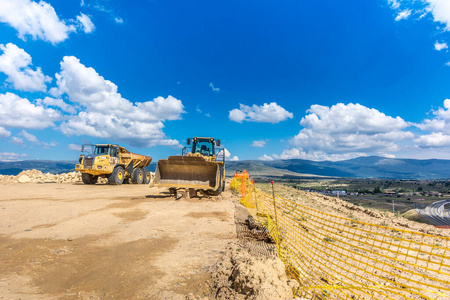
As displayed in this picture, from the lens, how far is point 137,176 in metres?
20.6

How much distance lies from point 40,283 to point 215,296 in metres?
2.78

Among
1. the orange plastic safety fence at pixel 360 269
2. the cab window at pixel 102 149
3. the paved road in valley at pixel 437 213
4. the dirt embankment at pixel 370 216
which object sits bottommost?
the paved road in valley at pixel 437 213

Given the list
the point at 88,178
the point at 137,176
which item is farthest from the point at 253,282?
the point at 88,178

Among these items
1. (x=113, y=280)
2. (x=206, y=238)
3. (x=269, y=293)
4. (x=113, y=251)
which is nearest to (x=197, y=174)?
(x=206, y=238)

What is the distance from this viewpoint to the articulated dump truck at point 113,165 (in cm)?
1741

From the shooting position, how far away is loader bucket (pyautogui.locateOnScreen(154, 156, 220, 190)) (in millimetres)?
12119

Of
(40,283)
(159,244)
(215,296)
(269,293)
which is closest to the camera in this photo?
(269,293)

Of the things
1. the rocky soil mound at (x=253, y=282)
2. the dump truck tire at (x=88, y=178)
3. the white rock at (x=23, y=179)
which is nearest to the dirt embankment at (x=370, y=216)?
the rocky soil mound at (x=253, y=282)

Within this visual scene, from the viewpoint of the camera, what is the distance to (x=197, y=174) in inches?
493

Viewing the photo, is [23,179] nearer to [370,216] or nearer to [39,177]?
[39,177]

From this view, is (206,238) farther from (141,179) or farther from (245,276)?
(141,179)

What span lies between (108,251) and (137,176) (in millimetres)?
16202

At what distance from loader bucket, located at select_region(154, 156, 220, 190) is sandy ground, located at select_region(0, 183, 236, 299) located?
9.93ft

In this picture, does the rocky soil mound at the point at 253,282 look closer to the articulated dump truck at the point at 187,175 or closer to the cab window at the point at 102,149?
the articulated dump truck at the point at 187,175
